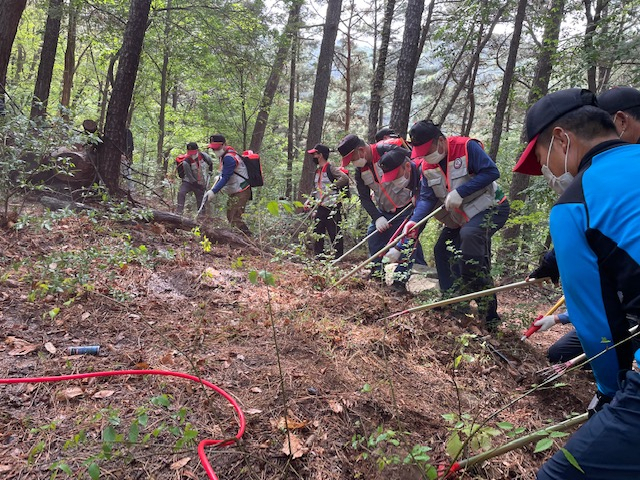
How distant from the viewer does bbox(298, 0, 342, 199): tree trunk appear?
10.3 meters

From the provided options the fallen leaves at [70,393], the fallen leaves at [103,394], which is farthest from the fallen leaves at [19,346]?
the fallen leaves at [103,394]

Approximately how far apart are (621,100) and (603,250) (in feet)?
7.94

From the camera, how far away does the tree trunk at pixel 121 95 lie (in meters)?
6.55

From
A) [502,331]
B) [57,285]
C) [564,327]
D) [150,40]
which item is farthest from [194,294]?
[150,40]

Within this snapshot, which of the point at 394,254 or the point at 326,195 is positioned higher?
the point at 326,195

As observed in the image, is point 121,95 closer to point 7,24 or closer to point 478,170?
point 7,24

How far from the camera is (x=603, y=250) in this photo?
54.1 inches

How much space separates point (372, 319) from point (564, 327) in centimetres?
296

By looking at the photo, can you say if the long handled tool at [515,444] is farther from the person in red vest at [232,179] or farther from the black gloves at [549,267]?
the person in red vest at [232,179]

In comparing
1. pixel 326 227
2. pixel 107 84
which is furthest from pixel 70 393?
pixel 107 84

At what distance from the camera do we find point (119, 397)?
2375 millimetres

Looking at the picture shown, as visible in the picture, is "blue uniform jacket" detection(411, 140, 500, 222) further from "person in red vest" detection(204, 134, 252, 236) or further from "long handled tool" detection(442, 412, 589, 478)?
"person in red vest" detection(204, 134, 252, 236)

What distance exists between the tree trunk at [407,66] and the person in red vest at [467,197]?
3247mm

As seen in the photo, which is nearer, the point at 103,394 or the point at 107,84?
the point at 103,394
